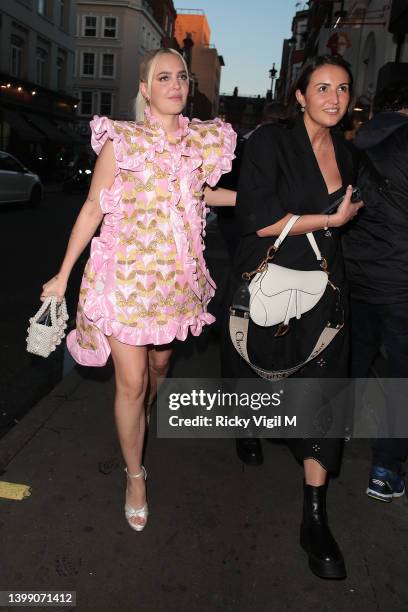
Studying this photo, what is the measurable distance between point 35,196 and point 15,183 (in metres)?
1.33

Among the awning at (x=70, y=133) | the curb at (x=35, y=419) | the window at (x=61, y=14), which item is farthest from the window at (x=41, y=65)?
the curb at (x=35, y=419)

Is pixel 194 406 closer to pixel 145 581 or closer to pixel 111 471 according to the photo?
pixel 111 471

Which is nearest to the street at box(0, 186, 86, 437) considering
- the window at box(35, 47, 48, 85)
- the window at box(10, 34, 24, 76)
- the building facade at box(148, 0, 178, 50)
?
the window at box(10, 34, 24, 76)

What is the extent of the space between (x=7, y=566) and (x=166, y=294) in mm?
1267

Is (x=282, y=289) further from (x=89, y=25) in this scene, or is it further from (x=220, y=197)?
(x=89, y=25)

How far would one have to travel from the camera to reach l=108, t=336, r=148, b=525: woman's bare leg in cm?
250

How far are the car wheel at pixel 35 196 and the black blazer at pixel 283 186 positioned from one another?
16.5 meters

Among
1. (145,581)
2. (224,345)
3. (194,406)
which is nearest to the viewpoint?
(145,581)

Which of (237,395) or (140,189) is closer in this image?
(140,189)

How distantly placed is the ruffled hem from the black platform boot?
2.99ft

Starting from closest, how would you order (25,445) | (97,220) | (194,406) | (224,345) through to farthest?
(97,220) → (224,345) → (25,445) → (194,406)

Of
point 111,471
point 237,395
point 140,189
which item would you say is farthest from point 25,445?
point 140,189

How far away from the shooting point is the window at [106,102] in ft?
162

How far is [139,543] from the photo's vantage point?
252 centimetres
